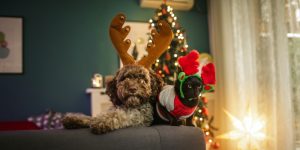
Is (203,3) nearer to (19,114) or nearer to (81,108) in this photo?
(81,108)

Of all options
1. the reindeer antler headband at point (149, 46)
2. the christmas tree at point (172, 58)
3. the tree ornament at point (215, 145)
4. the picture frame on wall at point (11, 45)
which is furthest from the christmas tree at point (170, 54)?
the picture frame on wall at point (11, 45)

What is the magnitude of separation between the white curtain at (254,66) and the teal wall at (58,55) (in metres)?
1.40

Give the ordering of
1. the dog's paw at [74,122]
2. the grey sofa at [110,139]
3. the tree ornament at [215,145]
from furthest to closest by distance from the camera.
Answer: the tree ornament at [215,145]
the dog's paw at [74,122]
the grey sofa at [110,139]

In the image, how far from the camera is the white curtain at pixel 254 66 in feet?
7.75

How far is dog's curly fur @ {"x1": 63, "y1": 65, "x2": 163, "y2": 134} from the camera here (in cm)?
96

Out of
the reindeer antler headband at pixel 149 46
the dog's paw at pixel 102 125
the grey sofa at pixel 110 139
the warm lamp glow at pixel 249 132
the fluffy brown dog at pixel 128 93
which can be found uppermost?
the reindeer antler headband at pixel 149 46

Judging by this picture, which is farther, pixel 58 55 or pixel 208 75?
pixel 58 55

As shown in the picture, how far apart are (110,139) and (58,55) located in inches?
114

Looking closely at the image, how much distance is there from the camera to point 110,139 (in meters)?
0.89

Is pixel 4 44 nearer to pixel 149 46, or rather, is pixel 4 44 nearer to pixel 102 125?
pixel 149 46

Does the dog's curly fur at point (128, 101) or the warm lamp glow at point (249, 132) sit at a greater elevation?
the dog's curly fur at point (128, 101)

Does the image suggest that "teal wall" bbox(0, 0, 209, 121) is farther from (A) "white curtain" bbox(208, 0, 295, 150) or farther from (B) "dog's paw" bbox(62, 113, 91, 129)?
(B) "dog's paw" bbox(62, 113, 91, 129)

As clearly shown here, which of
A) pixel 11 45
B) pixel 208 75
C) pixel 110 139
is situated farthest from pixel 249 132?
pixel 11 45

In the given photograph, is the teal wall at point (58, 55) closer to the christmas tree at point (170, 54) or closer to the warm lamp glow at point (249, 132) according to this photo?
the christmas tree at point (170, 54)
